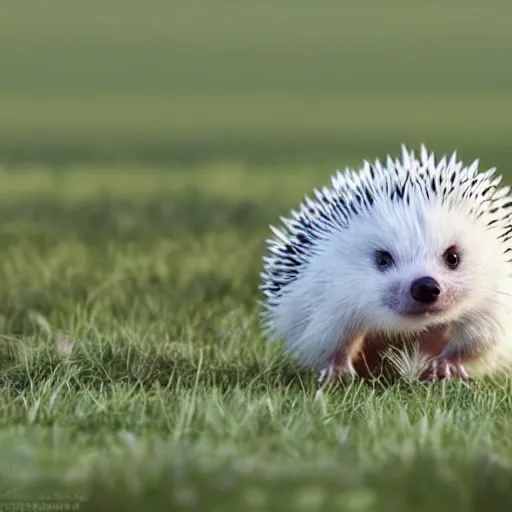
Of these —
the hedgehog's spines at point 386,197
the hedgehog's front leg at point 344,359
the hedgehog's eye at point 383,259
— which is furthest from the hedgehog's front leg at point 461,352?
the hedgehog's eye at point 383,259

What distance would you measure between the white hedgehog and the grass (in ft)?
0.78

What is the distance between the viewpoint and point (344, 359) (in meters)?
6.86

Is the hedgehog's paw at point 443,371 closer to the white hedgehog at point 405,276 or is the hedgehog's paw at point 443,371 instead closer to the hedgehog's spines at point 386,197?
the white hedgehog at point 405,276

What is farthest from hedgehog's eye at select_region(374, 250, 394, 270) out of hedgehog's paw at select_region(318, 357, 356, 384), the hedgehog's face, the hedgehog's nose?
hedgehog's paw at select_region(318, 357, 356, 384)

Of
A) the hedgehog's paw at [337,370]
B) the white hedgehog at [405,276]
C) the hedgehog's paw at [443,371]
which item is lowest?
the hedgehog's paw at [337,370]

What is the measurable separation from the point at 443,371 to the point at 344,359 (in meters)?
0.54

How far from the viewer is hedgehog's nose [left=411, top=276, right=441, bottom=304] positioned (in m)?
6.30

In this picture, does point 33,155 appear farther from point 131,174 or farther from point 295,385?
point 295,385

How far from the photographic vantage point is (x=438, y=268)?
6.45 m

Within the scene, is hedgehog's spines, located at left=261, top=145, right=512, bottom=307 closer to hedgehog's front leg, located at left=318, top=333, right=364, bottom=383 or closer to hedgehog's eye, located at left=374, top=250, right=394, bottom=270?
hedgehog's eye, located at left=374, top=250, right=394, bottom=270

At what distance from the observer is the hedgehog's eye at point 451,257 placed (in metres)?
6.54

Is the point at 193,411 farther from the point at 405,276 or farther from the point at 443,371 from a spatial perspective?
the point at 443,371

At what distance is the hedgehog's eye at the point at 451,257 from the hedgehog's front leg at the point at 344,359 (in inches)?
25.6

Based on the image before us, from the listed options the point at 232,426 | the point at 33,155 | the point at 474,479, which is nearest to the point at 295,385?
the point at 232,426
